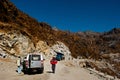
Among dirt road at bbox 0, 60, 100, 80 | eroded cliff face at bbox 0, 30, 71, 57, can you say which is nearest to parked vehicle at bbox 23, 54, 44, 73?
dirt road at bbox 0, 60, 100, 80

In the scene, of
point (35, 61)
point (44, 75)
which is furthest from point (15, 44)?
point (44, 75)

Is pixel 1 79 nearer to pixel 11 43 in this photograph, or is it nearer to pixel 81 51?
pixel 11 43

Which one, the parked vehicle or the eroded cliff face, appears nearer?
the parked vehicle

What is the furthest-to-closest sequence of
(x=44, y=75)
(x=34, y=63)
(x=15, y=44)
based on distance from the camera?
(x=15, y=44) → (x=34, y=63) → (x=44, y=75)

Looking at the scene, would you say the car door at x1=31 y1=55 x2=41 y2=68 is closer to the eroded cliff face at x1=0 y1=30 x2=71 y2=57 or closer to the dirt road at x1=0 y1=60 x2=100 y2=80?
the dirt road at x1=0 y1=60 x2=100 y2=80

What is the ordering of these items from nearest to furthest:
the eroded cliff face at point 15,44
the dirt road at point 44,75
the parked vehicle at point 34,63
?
the dirt road at point 44,75 → the parked vehicle at point 34,63 → the eroded cliff face at point 15,44

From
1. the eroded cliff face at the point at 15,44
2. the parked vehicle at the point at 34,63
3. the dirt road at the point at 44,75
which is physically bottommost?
the dirt road at the point at 44,75

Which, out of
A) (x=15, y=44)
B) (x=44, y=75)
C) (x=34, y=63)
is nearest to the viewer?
(x=44, y=75)

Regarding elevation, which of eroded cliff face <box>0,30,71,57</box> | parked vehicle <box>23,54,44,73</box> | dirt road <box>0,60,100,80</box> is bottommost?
dirt road <box>0,60,100,80</box>

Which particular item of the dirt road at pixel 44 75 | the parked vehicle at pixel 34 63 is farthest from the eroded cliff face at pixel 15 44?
the parked vehicle at pixel 34 63

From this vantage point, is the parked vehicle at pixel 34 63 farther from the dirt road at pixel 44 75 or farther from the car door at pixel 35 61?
the dirt road at pixel 44 75

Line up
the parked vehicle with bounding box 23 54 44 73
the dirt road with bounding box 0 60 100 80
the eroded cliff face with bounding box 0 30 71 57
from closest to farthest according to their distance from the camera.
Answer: the dirt road with bounding box 0 60 100 80
the parked vehicle with bounding box 23 54 44 73
the eroded cliff face with bounding box 0 30 71 57

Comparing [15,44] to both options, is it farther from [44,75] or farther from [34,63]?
[44,75]

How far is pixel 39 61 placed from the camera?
27.4m
